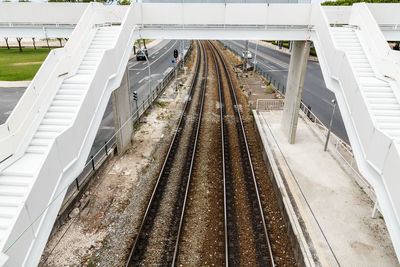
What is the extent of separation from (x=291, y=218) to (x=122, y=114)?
12083 millimetres

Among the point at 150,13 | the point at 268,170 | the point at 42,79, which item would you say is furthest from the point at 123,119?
the point at 268,170

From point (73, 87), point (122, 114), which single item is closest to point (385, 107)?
point (73, 87)

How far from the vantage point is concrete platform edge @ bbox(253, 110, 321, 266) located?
32.0 ft

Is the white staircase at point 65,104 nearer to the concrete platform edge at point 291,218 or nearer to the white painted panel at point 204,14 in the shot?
the white painted panel at point 204,14

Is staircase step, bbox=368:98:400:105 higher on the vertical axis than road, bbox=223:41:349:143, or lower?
higher

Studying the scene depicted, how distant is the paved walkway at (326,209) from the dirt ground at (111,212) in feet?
23.2

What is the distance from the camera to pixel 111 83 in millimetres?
11719

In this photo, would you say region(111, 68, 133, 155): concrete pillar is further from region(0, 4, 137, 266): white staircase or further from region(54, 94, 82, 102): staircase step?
region(54, 94, 82, 102): staircase step

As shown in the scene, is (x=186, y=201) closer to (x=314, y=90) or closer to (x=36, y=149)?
(x=36, y=149)

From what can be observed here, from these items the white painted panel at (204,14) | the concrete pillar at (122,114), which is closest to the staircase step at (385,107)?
the white painted panel at (204,14)

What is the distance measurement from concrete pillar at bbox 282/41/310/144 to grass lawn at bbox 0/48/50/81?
36.9 m

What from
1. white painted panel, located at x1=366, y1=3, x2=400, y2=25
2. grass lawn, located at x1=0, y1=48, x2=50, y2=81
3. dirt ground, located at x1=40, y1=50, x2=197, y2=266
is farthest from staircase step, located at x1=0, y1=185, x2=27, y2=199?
grass lawn, located at x1=0, y1=48, x2=50, y2=81

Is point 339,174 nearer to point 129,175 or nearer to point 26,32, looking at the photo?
point 129,175

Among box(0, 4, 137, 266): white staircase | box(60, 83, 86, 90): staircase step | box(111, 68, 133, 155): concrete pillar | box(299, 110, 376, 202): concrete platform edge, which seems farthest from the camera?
box(111, 68, 133, 155): concrete pillar
